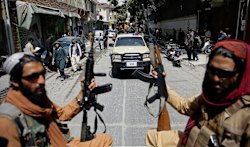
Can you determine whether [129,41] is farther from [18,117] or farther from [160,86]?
[18,117]

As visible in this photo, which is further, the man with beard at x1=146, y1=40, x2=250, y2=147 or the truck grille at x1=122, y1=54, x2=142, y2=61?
the truck grille at x1=122, y1=54, x2=142, y2=61

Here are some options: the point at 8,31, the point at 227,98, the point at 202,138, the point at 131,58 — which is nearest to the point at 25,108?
the point at 202,138

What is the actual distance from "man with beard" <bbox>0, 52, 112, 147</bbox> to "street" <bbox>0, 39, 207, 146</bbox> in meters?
1.11

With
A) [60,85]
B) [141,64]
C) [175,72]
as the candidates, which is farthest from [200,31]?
[60,85]

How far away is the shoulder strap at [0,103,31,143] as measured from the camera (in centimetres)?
154

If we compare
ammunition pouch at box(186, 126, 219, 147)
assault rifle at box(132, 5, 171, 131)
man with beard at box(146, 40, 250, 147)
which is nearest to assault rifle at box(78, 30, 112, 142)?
assault rifle at box(132, 5, 171, 131)

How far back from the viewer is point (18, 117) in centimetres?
157

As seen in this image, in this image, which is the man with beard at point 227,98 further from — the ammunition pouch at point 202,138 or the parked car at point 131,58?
the parked car at point 131,58

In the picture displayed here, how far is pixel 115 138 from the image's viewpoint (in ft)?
14.2

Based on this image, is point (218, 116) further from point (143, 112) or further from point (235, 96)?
point (143, 112)

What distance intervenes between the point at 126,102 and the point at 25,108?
484cm

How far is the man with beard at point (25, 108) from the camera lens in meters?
1.51

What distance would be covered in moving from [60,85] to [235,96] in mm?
7858

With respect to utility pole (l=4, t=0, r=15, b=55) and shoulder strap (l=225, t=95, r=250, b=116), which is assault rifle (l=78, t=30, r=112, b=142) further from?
utility pole (l=4, t=0, r=15, b=55)
